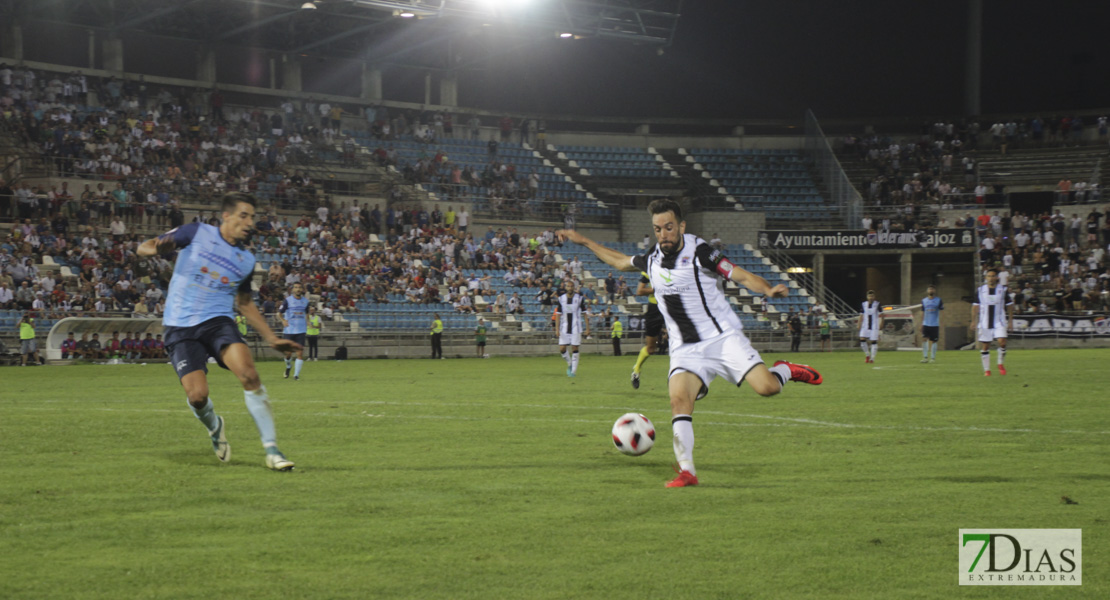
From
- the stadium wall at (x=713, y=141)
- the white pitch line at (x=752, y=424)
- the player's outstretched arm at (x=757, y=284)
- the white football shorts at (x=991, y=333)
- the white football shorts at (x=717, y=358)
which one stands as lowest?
the white pitch line at (x=752, y=424)

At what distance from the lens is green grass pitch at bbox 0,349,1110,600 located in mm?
4926

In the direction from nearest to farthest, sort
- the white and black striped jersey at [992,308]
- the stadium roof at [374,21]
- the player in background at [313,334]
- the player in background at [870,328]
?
the white and black striped jersey at [992,308] → the player in background at [870,328] → the player in background at [313,334] → the stadium roof at [374,21]

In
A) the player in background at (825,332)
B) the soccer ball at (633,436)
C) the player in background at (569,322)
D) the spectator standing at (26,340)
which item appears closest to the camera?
the soccer ball at (633,436)

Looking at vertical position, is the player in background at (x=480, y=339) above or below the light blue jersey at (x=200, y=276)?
below

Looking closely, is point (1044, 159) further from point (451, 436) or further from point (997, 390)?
point (451, 436)

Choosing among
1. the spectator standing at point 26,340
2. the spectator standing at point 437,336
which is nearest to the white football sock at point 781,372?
the spectator standing at point 26,340

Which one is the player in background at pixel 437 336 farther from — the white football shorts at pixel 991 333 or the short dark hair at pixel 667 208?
the short dark hair at pixel 667 208

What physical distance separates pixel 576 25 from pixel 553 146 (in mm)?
8864

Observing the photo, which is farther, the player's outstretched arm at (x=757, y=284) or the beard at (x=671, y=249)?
the beard at (x=671, y=249)

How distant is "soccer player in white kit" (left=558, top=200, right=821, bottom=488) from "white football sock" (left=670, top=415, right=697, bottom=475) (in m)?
0.15

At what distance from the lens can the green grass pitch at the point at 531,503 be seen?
4.93m

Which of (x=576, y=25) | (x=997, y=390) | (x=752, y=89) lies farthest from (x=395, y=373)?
(x=752, y=89)

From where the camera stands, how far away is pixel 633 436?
8.63 m

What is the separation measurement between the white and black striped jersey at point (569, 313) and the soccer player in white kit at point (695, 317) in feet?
56.0
